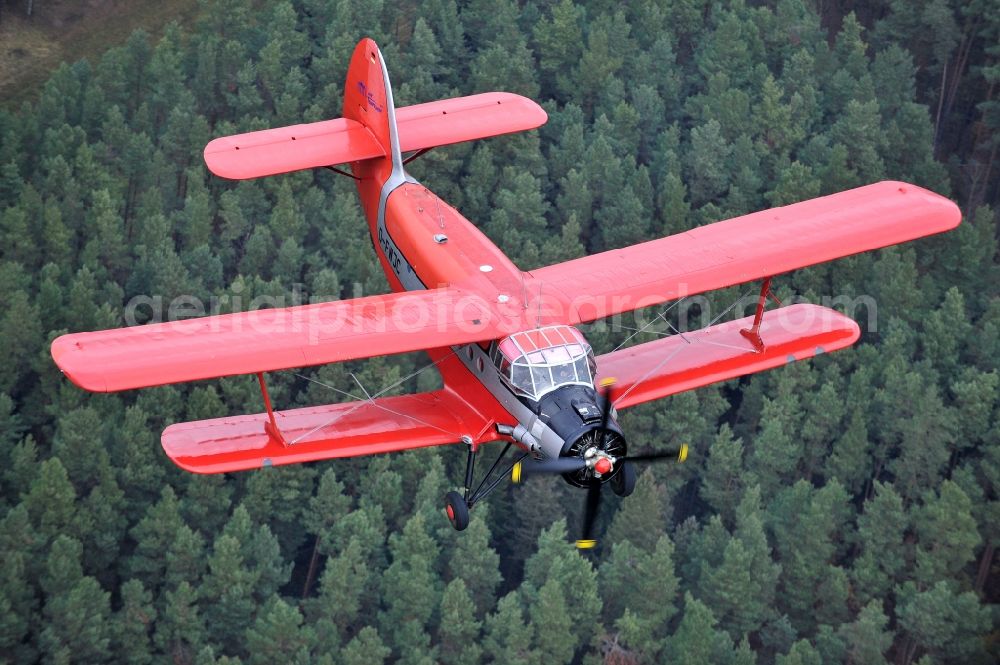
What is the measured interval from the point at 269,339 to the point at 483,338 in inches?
176

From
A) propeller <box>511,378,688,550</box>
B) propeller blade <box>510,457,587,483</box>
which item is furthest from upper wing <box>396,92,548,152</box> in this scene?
propeller blade <box>510,457,587,483</box>

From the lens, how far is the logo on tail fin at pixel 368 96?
4061cm

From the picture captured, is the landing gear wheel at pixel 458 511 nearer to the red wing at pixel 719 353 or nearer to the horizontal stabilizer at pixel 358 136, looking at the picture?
the red wing at pixel 719 353

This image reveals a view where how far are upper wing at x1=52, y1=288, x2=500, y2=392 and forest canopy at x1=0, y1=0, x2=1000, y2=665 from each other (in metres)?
28.3

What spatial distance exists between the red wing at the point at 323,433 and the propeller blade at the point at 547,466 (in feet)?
9.49

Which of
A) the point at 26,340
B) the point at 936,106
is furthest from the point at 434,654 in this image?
the point at 936,106

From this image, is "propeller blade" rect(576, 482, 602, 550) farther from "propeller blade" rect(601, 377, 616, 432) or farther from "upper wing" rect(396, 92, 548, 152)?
"upper wing" rect(396, 92, 548, 152)

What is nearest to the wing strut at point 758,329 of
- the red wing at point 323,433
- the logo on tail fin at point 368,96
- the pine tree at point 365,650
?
the red wing at point 323,433

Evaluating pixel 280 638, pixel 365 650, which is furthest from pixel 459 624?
pixel 280 638

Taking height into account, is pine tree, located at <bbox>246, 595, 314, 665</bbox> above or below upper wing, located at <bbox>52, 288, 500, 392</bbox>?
below

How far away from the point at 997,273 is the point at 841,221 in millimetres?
37316

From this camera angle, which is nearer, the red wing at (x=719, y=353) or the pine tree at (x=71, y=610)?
the red wing at (x=719, y=353)

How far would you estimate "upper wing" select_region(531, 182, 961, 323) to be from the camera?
33.5 metres

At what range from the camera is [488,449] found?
202ft
